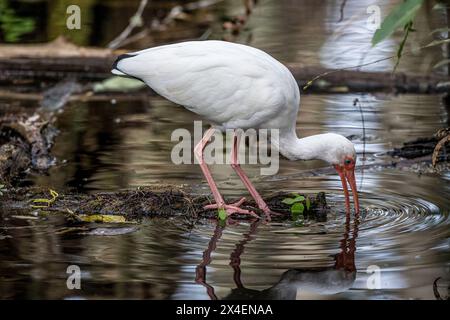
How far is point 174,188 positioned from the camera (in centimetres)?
817

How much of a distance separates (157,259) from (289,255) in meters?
0.91

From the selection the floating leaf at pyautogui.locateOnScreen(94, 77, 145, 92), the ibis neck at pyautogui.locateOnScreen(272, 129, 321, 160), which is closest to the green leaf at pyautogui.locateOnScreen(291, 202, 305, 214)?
the ibis neck at pyautogui.locateOnScreen(272, 129, 321, 160)

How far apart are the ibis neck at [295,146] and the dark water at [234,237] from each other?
42 cm

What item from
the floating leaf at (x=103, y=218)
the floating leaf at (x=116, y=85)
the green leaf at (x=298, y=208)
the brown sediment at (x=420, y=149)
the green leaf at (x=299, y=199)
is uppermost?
the floating leaf at (x=116, y=85)

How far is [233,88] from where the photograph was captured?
26.5 feet

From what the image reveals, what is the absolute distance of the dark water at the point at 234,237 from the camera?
20.9 ft

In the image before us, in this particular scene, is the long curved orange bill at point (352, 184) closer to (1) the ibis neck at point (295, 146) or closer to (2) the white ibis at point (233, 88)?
(2) the white ibis at point (233, 88)

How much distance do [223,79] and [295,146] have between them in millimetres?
846

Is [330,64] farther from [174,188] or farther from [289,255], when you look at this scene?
[289,255]

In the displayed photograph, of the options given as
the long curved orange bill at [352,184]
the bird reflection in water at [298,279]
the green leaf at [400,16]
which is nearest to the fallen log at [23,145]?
the bird reflection in water at [298,279]

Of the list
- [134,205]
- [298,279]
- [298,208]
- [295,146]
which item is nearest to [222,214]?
[298,208]

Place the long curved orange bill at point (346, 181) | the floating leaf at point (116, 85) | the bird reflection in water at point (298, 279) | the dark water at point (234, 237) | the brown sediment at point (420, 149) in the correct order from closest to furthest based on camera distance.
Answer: the bird reflection in water at point (298, 279), the dark water at point (234, 237), the long curved orange bill at point (346, 181), the brown sediment at point (420, 149), the floating leaf at point (116, 85)
